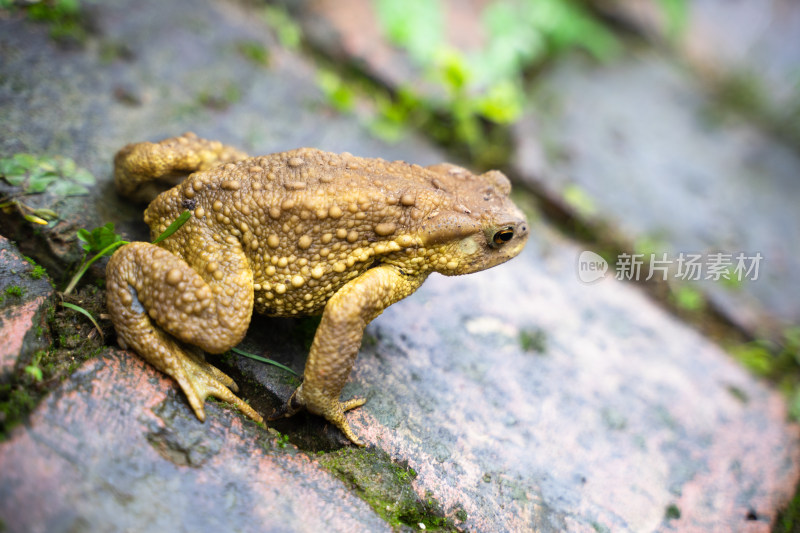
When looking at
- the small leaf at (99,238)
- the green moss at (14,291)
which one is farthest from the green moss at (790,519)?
the green moss at (14,291)

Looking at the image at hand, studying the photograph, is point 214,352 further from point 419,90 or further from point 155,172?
point 419,90

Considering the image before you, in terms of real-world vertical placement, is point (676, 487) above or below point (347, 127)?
below

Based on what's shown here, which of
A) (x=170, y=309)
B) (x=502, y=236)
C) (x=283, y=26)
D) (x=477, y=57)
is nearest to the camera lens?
(x=170, y=309)

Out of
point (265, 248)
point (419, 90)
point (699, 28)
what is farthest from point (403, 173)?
point (699, 28)

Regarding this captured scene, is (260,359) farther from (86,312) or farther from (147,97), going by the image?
(147,97)

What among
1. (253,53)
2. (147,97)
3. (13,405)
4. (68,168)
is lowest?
(13,405)

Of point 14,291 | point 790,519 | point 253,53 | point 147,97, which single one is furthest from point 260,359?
point 790,519

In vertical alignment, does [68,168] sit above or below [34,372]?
above
